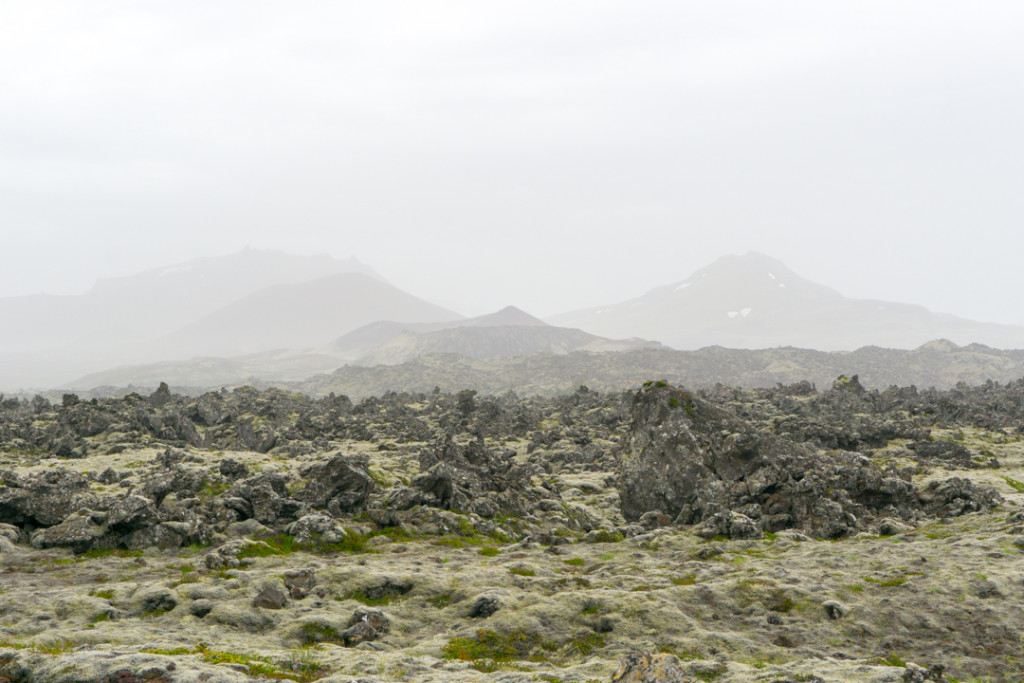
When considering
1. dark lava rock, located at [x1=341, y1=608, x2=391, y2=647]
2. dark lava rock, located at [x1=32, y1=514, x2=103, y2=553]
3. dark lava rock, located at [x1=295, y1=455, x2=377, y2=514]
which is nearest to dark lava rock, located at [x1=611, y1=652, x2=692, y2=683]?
dark lava rock, located at [x1=341, y1=608, x2=391, y2=647]

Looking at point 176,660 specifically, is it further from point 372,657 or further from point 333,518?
point 333,518

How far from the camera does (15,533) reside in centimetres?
2638

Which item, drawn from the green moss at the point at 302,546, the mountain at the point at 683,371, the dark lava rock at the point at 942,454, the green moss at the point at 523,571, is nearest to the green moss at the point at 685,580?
the green moss at the point at 523,571

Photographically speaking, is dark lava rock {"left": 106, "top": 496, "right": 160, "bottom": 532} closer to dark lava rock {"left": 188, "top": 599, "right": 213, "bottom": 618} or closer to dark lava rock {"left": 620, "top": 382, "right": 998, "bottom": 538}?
dark lava rock {"left": 188, "top": 599, "right": 213, "bottom": 618}

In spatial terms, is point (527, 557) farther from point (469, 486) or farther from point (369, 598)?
point (469, 486)

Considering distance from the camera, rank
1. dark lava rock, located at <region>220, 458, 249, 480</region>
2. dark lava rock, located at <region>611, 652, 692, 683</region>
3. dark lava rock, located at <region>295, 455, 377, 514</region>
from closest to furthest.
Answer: dark lava rock, located at <region>611, 652, 692, 683</region> < dark lava rock, located at <region>295, 455, 377, 514</region> < dark lava rock, located at <region>220, 458, 249, 480</region>

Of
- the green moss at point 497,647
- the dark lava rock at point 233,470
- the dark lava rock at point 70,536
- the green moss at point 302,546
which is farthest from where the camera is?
the dark lava rock at point 233,470

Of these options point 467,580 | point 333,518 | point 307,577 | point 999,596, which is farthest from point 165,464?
point 999,596

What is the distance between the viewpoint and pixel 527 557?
90.7 ft

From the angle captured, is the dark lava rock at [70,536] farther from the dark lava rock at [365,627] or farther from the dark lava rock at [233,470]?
the dark lava rock at [365,627]

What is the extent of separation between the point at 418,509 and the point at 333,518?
4292 mm

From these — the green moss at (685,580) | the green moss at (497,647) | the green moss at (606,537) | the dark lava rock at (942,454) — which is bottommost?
the green moss at (606,537)

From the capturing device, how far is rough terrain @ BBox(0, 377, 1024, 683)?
1777 cm

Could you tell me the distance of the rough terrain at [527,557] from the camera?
17766 millimetres
